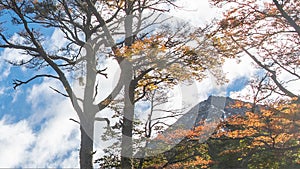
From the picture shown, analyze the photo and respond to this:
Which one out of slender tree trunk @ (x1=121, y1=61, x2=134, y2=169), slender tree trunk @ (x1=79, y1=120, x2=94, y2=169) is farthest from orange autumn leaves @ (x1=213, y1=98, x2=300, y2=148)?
slender tree trunk @ (x1=79, y1=120, x2=94, y2=169)

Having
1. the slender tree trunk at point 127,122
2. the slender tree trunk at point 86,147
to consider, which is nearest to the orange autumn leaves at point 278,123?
the slender tree trunk at point 127,122

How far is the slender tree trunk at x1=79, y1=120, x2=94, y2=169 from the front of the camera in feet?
23.5

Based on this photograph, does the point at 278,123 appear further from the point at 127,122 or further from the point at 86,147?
the point at 86,147

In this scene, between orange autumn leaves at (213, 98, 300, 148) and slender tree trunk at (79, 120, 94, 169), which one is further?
slender tree trunk at (79, 120, 94, 169)

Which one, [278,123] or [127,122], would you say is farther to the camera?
[127,122]

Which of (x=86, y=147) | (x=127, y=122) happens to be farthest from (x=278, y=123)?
(x=86, y=147)

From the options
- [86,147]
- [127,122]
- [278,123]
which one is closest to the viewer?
[278,123]

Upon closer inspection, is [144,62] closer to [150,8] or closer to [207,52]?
[207,52]

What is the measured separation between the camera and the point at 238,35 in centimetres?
610

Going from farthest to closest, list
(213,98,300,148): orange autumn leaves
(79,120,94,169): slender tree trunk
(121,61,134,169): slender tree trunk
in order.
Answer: (79,120,94,169): slender tree trunk < (121,61,134,169): slender tree trunk < (213,98,300,148): orange autumn leaves

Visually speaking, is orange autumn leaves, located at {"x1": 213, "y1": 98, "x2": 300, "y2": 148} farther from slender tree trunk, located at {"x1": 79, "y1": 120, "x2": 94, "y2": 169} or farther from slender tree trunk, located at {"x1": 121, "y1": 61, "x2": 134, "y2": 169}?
slender tree trunk, located at {"x1": 79, "y1": 120, "x2": 94, "y2": 169}

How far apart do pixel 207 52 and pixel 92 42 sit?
2910 mm

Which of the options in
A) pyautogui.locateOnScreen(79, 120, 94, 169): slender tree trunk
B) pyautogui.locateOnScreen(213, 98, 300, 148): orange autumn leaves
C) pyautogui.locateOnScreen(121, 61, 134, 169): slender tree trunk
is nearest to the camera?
pyautogui.locateOnScreen(213, 98, 300, 148): orange autumn leaves

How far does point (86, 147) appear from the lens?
7.29 metres
